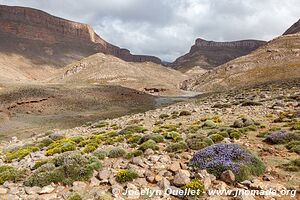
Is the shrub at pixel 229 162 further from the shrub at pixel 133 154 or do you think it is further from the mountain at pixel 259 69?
the mountain at pixel 259 69

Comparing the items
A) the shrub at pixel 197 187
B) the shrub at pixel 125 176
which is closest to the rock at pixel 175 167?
the shrub at pixel 125 176

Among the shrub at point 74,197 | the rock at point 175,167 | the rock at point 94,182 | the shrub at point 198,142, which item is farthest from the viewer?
the shrub at point 198,142

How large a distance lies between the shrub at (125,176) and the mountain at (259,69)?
324 feet

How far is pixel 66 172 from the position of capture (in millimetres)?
10852

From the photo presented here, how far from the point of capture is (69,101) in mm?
68188

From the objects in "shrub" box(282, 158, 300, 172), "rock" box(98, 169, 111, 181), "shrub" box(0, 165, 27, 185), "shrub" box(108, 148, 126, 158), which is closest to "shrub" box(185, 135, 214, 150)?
"shrub" box(108, 148, 126, 158)

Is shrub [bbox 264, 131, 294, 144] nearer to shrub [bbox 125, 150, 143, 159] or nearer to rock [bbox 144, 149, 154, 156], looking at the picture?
rock [bbox 144, 149, 154, 156]

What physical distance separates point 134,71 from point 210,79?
39353 millimetres

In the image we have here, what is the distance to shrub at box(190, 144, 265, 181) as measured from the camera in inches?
384

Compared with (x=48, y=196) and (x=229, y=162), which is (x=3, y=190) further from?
(x=229, y=162)

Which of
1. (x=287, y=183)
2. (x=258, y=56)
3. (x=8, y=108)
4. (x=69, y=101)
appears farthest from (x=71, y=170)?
(x=258, y=56)

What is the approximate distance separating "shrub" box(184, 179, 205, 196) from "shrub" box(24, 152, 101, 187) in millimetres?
3859

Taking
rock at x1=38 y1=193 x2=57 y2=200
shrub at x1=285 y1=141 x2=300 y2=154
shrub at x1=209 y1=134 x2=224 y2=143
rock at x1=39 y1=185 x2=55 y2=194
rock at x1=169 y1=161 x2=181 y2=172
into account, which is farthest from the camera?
shrub at x1=209 y1=134 x2=224 y2=143

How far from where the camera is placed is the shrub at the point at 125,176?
397 inches
